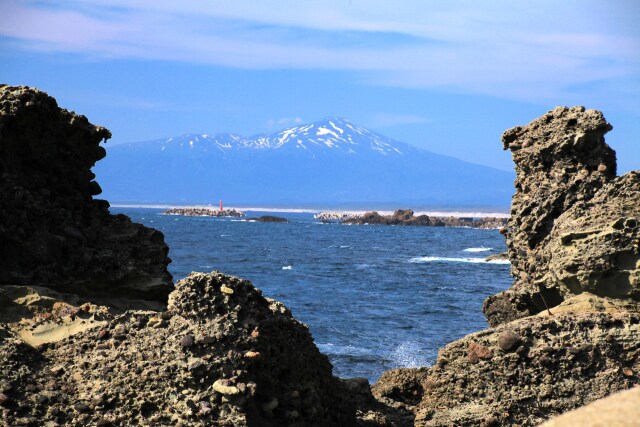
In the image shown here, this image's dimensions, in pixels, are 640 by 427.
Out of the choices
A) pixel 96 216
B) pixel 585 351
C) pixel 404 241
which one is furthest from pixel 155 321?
pixel 404 241

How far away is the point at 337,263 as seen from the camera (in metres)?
52.8

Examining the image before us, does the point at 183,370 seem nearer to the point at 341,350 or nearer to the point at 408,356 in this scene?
the point at 408,356

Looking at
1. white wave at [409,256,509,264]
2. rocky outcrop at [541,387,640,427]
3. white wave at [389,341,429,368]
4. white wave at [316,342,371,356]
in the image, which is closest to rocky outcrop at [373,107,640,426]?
rocky outcrop at [541,387,640,427]

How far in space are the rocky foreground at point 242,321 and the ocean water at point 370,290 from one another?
705 cm

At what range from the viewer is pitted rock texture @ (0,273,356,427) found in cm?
654

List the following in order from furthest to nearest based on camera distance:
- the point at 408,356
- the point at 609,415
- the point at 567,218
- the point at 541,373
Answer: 1. the point at 408,356
2. the point at 567,218
3. the point at 541,373
4. the point at 609,415

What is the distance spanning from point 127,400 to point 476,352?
10.8 feet

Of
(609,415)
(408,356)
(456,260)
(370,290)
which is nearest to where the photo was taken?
(609,415)

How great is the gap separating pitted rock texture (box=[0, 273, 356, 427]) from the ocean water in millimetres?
9669

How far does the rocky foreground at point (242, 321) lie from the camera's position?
6.67m

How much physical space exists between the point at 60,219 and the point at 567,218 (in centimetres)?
559

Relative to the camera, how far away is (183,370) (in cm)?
659

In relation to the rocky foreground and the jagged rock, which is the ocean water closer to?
the rocky foreground

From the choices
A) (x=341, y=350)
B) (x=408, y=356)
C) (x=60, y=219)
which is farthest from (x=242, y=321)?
(x=341, y=350)
